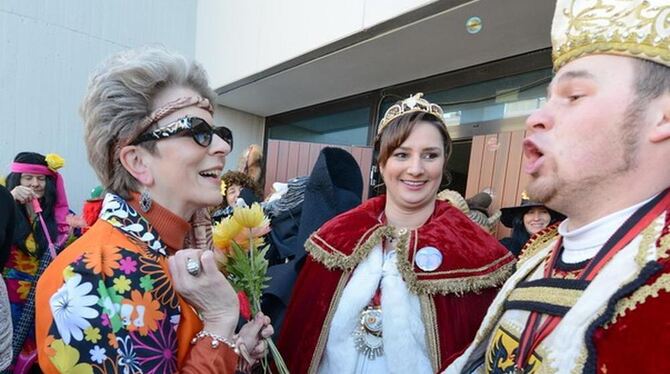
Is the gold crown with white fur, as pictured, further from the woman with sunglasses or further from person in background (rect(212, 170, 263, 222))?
person in background (rect(212, 170, 263, 222))

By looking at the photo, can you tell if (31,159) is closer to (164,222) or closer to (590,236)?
(164,222)

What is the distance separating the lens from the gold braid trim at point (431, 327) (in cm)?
163

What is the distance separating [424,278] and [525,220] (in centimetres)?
187

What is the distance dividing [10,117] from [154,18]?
253 centimetres

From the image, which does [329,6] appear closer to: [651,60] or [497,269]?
[497,269]

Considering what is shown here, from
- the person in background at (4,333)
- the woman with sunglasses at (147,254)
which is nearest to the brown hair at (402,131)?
the woman with sunglasses at (147,254)

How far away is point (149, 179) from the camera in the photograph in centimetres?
125

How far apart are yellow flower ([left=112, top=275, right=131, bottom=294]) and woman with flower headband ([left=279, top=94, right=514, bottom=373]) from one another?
90 centimetres

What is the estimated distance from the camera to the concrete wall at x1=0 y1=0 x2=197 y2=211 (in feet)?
18.3

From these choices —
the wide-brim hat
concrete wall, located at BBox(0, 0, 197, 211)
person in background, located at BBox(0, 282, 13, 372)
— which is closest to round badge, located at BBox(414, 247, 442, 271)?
person in background, located at BBox(0, 282, 13, 372)

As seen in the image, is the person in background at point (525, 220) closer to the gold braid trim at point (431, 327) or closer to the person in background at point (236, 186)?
the gold braid trim at point (431, 327)

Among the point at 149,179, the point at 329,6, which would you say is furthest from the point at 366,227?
the point at 329,6

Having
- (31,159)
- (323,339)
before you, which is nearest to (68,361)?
(323,339)

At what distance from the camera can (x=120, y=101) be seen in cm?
120
